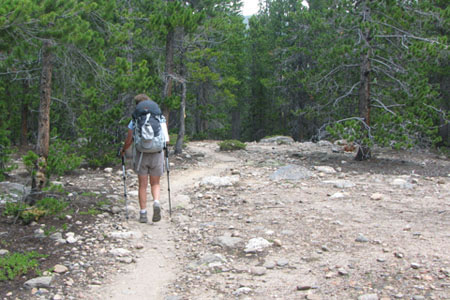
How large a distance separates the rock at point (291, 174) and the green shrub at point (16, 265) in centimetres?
658

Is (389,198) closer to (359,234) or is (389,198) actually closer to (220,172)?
(359,234)

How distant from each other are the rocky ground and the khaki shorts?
921 mm

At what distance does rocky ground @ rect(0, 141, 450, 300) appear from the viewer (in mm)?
4766

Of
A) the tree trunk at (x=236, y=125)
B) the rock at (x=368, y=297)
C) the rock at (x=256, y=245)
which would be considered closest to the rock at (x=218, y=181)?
the rock at (x=256, y=245)

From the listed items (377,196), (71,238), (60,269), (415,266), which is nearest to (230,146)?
(377,196)

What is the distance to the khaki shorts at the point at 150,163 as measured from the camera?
7.10 metres

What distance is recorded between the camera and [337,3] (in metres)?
12.7

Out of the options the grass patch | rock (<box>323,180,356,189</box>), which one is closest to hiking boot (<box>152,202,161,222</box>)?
the grass patch

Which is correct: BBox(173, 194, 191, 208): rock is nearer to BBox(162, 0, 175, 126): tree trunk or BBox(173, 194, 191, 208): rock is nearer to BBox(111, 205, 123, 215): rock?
BBox(111, 205, 123, 215): rock

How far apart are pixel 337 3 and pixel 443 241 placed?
8.99 m

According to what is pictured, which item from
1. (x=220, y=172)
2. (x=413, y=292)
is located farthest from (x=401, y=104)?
(x=413, y=292)

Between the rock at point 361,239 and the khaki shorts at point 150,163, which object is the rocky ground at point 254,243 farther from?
the khaki shorts at point 150,163

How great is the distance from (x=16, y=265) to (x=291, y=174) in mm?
7176

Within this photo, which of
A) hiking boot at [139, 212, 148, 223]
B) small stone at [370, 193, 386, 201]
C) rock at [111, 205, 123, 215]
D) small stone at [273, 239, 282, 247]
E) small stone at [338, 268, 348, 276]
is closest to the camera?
small stone at [338, 268, 348, 276]
